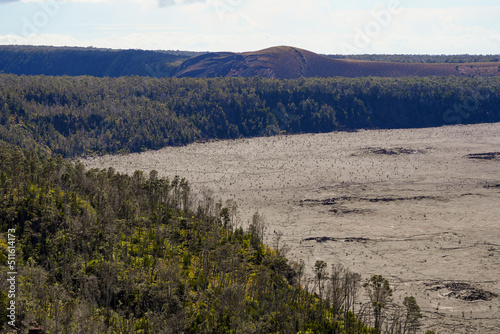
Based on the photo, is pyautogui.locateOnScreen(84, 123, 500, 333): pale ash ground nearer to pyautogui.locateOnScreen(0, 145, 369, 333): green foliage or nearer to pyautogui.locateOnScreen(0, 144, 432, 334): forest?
pyautogui.locateOnScreen(0, 144, 432, 334): forest

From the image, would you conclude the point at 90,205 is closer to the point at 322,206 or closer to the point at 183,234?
the point at 183,234

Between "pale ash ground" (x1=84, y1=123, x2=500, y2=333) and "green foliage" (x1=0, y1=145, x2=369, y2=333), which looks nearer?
"green foliage" (x1=0, y1=145, x2=369, y2=333)

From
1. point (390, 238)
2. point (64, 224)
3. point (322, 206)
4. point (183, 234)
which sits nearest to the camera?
point (64, 224)

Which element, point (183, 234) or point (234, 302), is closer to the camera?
point (234, 302)

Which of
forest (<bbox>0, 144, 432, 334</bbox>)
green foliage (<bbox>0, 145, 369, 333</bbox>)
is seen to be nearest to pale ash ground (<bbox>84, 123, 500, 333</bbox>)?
forest (<bbox>0, 144, 432, 334</bbox>)

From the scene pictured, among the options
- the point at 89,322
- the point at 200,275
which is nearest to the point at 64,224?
the point at 200,275

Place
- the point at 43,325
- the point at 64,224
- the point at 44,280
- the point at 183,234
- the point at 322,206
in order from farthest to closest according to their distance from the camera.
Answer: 1. the point at 322,206
2. the point at 183,234
3. the point at 64,224
4. the point at 44,280
5. the point at 43,325
